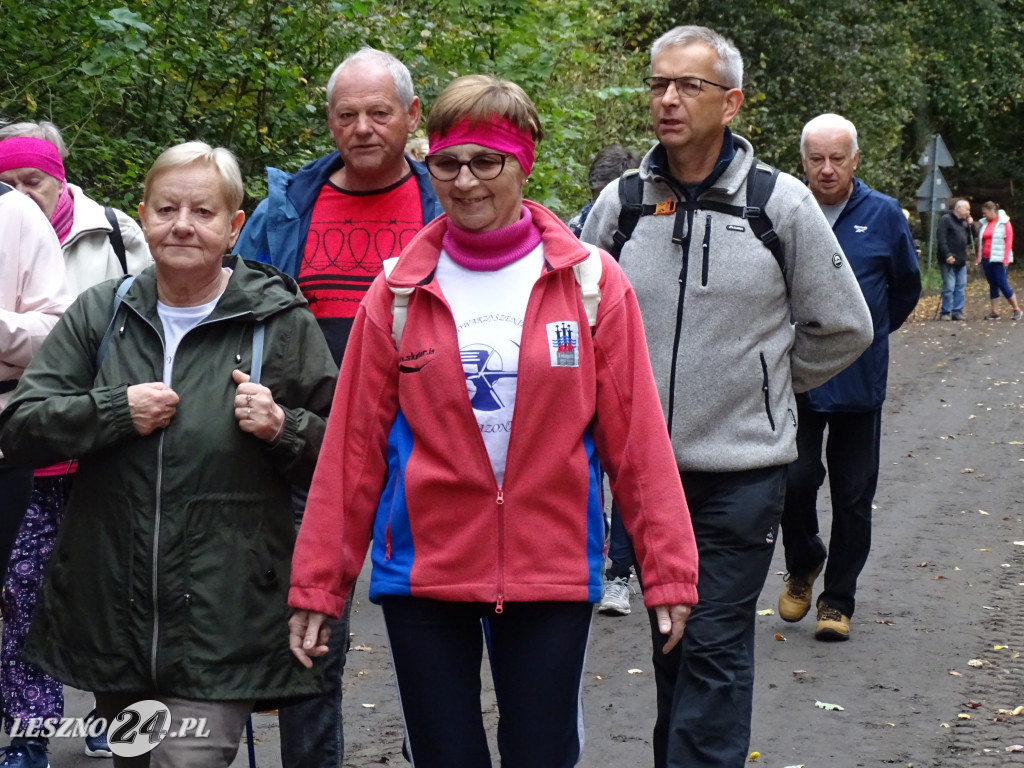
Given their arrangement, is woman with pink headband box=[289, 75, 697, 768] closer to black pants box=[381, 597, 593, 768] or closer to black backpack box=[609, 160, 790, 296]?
black pants box=[381, 597, 593, 768]

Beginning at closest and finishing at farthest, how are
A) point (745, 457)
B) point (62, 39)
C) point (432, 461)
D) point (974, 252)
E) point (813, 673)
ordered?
1. point (432, 461)
2. point (745, 457)
3. point (813, 673)
4. point (62, 39)
5. point (974, 252)

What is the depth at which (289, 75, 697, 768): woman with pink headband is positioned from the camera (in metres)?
3.26

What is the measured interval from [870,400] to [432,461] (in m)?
4.01

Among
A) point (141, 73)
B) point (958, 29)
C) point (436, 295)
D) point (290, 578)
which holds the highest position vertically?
point (958, 29)

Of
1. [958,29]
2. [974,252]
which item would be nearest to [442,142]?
[958,29]

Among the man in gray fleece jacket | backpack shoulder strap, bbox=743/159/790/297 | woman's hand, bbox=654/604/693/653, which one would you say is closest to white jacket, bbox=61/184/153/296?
the man in gray fleece jacket

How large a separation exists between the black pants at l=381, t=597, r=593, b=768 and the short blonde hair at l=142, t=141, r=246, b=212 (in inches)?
46.2

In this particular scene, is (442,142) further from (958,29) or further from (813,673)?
(958,29)

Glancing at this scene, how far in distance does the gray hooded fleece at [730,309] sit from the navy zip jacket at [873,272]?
2.32 m

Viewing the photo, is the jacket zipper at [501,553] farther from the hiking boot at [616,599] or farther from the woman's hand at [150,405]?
the hiking boot at [616,599]

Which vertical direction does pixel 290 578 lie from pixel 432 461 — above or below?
below

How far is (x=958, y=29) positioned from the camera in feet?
127

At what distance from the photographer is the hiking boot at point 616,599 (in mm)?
7469

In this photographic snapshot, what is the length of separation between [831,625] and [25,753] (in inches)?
147
